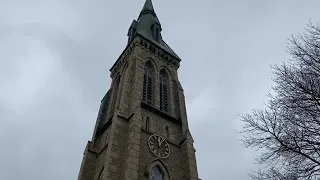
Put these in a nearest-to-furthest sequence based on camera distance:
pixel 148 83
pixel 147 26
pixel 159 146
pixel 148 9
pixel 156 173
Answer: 1. pixel 156 173
2. pixel 159 146
3. pixel 148 83
4. pixel 147 26
5. pixel 148 9

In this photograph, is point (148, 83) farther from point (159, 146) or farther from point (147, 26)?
point (147, 26)

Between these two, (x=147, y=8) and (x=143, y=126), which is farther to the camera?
(x=147, y=8)

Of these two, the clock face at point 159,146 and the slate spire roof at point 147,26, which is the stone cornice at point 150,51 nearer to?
the slate spire roof at point 147,26

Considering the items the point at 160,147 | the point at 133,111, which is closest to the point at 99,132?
the point at 133,111

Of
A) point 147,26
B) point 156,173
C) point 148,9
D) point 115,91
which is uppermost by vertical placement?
point 148,9

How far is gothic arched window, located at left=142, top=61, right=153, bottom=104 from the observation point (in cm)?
2510

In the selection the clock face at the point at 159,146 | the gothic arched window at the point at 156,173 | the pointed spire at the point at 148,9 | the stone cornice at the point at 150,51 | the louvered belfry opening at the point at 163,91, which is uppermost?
the pointed spire at the point at 148,9

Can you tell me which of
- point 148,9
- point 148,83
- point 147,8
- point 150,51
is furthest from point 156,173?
point 147,8

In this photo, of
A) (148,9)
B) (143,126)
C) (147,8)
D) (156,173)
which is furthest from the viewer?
(147,8)

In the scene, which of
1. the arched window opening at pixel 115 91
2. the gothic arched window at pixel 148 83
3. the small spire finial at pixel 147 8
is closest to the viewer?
the gothic arched window at pixel 148 83

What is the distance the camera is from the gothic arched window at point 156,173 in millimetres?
19180

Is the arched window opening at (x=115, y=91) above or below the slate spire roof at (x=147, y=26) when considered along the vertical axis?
below

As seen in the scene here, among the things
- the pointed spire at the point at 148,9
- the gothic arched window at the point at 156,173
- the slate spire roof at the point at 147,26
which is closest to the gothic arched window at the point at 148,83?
the slate spire roof at the point at 147,26

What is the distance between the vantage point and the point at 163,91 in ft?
90.8
